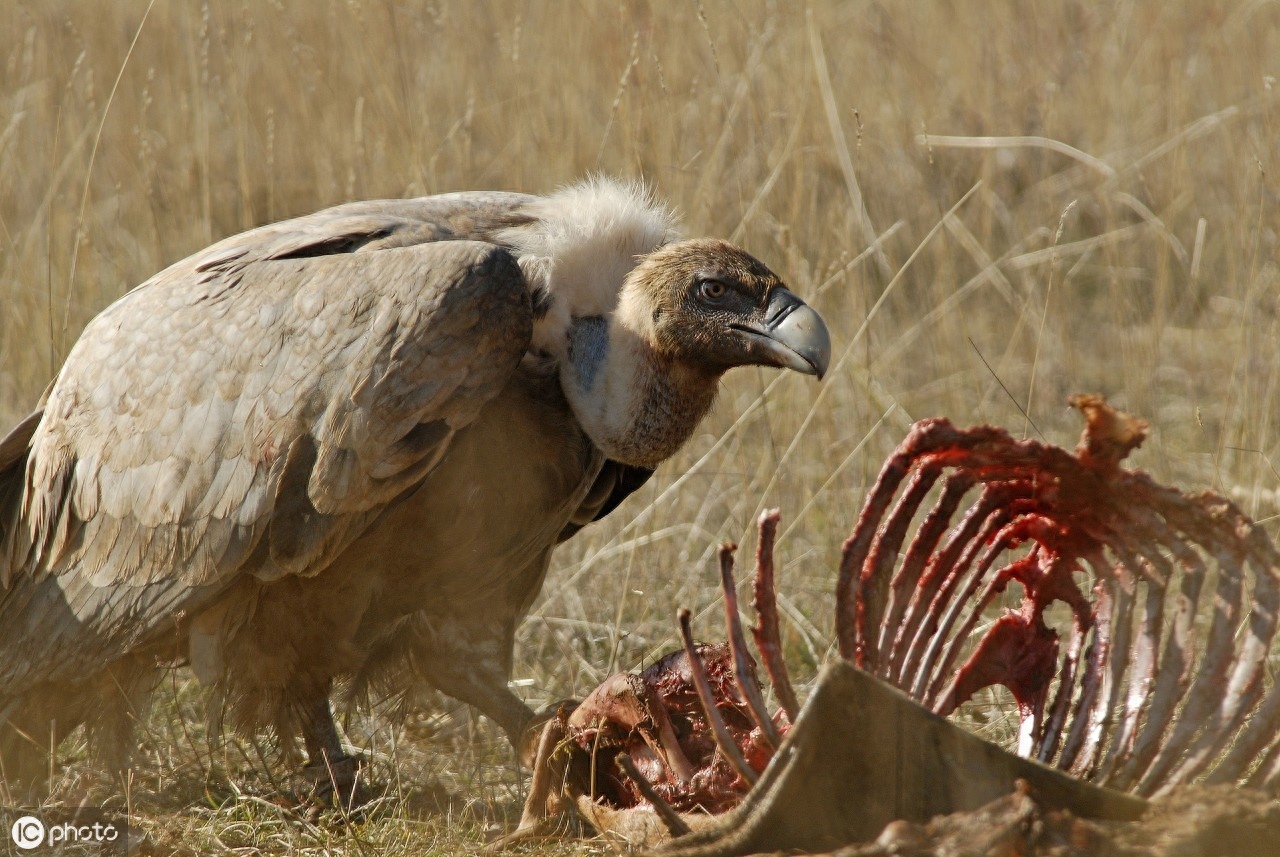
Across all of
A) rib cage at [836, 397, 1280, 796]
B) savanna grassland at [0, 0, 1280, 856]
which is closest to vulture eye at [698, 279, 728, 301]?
savanna grassland at [0, 0, 1280, 856]

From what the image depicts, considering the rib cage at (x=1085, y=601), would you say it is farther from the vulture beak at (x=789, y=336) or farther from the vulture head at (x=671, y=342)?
the vulture head at (x=671, y=342)

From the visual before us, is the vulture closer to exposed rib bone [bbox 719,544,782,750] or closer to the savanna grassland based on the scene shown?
the savanna grassland

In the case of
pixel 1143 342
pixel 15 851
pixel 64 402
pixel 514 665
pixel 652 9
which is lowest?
pixel 15 851

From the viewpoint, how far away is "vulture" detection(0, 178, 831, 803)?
3.21 m

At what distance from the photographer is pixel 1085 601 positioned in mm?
2555

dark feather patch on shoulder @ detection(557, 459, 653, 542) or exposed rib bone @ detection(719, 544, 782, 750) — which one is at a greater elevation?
dark feather patch on shoulder @ detection(557, 459, 653, 542)

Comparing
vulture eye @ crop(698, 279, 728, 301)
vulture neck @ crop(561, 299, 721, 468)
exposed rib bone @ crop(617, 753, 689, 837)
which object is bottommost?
exposed rib bone @ crop(617, 753, 689, 837)

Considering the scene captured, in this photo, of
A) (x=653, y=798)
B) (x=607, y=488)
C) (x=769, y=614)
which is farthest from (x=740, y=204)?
(x=653, y=798)

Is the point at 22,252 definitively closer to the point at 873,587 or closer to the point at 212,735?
the point at 212,735

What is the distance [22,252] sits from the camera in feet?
18.9

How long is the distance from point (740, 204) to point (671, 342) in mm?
1408

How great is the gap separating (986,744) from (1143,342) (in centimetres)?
330

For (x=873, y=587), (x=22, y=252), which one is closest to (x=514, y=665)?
(x=873, y=587)

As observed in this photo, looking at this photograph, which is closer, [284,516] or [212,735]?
[284,516]
